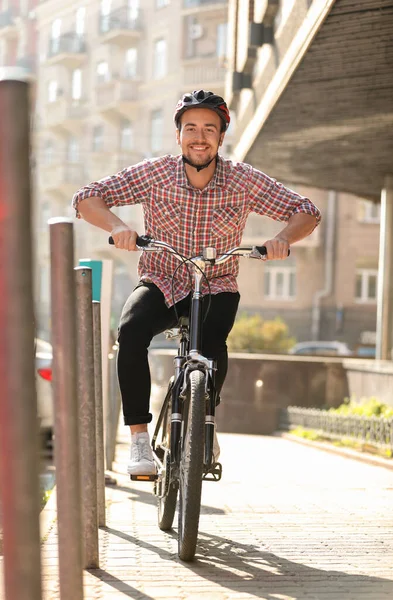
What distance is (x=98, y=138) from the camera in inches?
2287

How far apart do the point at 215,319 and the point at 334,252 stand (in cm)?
4522

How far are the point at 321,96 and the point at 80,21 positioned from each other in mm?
51288

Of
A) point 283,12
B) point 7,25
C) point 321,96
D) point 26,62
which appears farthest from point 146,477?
point 7,25

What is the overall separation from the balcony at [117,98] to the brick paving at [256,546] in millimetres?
49183

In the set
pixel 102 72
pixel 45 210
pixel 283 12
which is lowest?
pixel 283 12

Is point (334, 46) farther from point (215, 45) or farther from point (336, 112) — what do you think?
point (215, 45)

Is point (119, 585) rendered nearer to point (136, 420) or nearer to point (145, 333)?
point (136, 420)

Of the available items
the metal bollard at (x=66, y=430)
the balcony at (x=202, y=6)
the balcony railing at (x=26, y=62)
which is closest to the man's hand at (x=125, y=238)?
the metal bollard at (x=66, y=430)

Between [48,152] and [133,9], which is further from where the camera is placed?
[48,152]

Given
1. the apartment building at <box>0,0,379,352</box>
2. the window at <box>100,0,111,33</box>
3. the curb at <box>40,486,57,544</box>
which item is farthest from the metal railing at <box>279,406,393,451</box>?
the window at <box>100,0,111,33</box>

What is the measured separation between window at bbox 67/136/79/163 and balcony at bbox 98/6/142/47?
5.56 m

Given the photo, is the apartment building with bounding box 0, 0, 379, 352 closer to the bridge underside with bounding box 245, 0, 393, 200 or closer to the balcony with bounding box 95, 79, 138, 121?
the balcony with bounding box 95, 79, 138, 121

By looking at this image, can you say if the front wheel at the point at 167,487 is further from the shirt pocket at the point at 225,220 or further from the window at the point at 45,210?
the window at the point at 45,210

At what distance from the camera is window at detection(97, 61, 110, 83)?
58.3m
